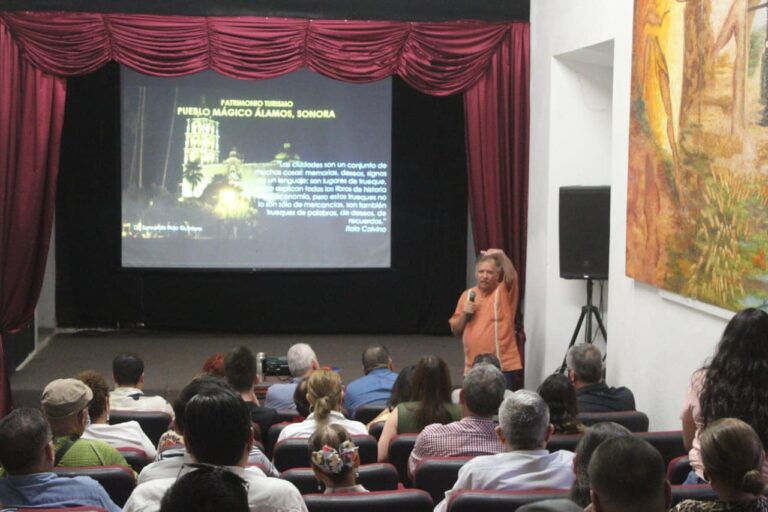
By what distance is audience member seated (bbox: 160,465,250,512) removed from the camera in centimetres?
163

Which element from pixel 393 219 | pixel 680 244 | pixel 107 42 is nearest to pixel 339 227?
pixel 393 219

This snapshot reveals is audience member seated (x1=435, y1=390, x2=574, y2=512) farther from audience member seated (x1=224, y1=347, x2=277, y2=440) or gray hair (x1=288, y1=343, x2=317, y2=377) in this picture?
gray hair (x1=288, y1=343, x2=317, y2=377)

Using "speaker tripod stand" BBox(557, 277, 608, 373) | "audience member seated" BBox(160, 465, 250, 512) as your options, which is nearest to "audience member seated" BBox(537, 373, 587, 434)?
"audience member seated" BBox(160, 465, 250, 512)

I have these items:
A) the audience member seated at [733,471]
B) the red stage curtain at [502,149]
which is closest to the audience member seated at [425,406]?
the audience member seated at [733,471]

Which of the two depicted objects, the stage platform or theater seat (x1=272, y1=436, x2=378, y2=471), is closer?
theater seat (x1=272, y1=436, x2=378, y2=471)

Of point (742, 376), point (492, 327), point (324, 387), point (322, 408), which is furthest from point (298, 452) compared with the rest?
point (492, 327)

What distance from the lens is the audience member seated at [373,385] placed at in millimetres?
5680

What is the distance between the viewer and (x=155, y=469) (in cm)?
323

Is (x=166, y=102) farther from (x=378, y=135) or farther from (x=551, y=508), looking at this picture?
(x=551, y=508)

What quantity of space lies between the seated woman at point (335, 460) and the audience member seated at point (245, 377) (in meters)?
1.71

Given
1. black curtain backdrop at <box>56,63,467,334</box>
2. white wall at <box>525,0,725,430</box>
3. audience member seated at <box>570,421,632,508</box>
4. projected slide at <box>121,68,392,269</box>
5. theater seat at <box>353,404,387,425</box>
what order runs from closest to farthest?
1. audience member seated at <box>570,421,632,508</box>
2. theater seat at <box>353,404,387,425</box>
3. white wall at <box>525,0,725,430</box>
4. projected slide at <box>121,68,392,269</box>
5. black curtain backdrop at <box>56,63,467,334</box>

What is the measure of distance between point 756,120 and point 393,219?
21.8ft

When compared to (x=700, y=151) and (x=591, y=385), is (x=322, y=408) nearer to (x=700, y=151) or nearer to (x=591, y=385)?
(x=591, y=385)

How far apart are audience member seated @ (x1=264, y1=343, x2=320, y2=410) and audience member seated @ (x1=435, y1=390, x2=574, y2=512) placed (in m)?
2.26
